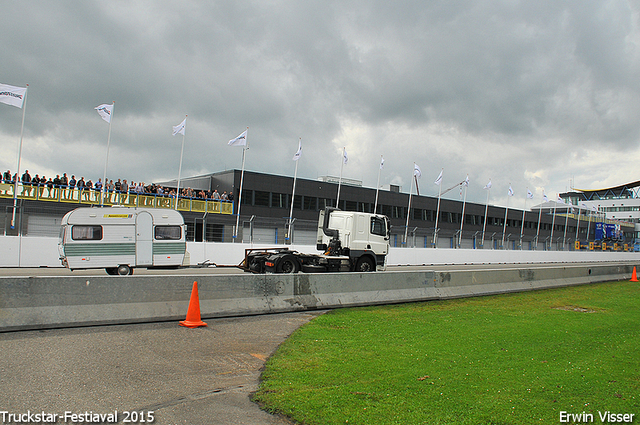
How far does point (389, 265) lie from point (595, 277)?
12019 millimetres

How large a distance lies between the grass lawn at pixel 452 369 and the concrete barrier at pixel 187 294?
82cm

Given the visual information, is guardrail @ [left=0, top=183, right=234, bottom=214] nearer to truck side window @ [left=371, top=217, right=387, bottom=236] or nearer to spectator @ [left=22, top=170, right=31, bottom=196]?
spectator @ [left=22, top=170, right=31, bottom=196]

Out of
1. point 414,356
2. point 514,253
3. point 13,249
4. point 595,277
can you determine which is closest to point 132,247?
point 13,249

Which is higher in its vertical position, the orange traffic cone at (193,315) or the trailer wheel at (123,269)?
the orange traffic cone at (193,315)

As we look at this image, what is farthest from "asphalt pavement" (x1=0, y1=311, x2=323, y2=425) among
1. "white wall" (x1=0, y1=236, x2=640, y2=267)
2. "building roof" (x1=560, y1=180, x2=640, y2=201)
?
"building roof" (x1=560, y1=180, x2=640, y2=201)

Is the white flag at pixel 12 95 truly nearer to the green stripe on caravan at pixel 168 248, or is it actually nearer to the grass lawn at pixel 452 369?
the green stripe on caravan at pixel 168 248

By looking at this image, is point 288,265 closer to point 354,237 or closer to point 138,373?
point 354,237

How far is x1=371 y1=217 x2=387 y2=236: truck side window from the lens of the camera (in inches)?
752

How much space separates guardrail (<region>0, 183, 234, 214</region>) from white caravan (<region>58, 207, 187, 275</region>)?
923 cm

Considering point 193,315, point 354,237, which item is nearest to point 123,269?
point 354,237

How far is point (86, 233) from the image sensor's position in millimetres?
16484

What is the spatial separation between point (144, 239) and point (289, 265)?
5919 mm

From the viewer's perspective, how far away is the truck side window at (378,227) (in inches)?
752

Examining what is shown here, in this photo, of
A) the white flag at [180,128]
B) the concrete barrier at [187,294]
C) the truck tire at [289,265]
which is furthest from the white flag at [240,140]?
the concrete barrier at [187,294]
